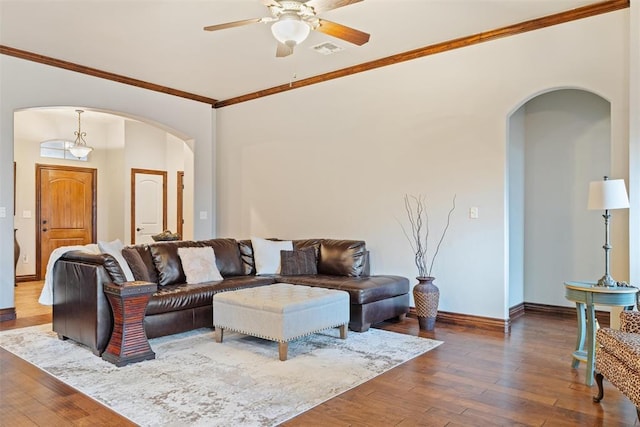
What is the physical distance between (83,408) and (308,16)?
3048 millimetres

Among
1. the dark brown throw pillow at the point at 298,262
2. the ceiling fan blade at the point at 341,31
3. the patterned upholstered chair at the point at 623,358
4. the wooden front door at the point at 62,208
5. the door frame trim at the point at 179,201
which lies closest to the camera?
the patterned upholstered chair at the point at 623,358

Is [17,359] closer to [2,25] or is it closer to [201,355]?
[201,355]

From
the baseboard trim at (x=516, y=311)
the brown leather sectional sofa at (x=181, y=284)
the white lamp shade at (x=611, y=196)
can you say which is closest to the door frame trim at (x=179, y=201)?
the brown leather sectional sofa at (x=181, y=284)

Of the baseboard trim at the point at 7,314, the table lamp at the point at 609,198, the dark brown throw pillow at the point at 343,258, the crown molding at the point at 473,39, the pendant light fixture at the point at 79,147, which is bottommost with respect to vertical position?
the baseboard trim at the point at 7,314

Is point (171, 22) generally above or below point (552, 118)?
above

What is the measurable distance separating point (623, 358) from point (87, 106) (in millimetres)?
6149

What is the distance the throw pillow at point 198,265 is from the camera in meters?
4.80

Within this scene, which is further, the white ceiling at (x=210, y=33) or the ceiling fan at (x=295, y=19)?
the white ceiling at (x=210, y=33)

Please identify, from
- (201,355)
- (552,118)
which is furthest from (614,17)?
(201,355)

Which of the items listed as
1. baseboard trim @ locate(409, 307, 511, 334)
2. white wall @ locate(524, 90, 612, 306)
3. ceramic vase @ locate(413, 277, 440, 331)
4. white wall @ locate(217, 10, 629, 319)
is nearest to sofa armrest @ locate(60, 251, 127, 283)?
ceramic vase @ locate(413, 277, 440, 331)

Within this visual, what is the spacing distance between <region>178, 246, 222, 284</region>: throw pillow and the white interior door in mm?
4367

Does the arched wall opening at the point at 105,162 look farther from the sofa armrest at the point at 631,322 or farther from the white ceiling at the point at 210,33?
the sofa armrest at the point at 631,322

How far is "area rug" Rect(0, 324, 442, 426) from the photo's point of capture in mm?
2639

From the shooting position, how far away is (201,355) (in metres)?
3.70
